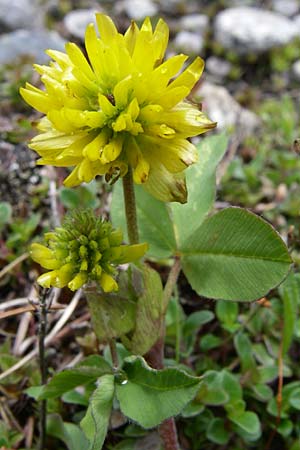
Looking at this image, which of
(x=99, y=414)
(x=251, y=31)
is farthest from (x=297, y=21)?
(x=99, y=414)

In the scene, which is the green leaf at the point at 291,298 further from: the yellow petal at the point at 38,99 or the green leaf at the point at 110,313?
the yellow petal at the point at 38,99

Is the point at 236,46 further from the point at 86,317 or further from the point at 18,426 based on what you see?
the point at 18,426

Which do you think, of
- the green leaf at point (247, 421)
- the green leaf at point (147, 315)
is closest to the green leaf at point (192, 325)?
the green leaf at point (247, 421)

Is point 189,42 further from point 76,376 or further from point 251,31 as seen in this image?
point 76,376

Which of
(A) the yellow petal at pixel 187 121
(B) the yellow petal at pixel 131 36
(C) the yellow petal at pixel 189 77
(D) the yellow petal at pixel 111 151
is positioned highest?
(B) the yellow petal at pixel 131 36

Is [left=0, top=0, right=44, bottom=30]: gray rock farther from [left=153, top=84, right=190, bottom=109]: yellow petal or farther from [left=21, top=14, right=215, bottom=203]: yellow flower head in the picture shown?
[left=153, top=84, right=190, bottom=109]: yellow petal

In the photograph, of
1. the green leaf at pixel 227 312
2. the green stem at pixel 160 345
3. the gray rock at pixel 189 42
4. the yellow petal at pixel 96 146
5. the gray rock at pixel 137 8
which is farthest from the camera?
the gray rock at pixel 137 8
